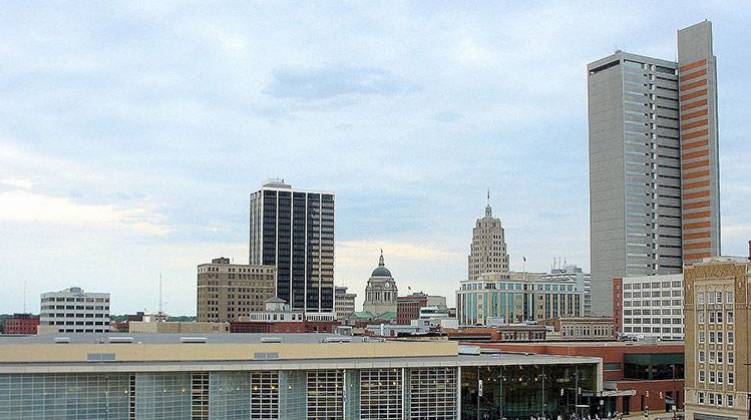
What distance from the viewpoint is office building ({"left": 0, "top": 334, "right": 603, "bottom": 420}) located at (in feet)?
299

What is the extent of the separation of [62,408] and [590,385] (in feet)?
218

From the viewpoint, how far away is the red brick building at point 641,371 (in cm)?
13000

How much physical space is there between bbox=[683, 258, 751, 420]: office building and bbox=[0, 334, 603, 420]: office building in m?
16.1

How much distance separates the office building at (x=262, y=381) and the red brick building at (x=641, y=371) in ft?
57.4

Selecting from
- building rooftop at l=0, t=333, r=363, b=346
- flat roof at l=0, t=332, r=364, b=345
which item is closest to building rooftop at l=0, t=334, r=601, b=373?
building rooftop at l=0, t=333, r=363, b=346

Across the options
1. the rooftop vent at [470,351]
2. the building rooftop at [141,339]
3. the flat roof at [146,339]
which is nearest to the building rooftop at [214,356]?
the building rooftop at [141,339]

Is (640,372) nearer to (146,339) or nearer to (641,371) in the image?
(641,371)

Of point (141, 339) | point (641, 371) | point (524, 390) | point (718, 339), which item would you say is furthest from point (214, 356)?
point (641, 371)

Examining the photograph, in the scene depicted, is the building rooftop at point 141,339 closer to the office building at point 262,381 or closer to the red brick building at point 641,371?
the office building at point 262,381

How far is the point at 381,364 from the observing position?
10206cm

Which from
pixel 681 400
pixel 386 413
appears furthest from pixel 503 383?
pixel 681 400

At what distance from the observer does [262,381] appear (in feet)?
323

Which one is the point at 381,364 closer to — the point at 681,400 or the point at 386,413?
the point at 386,413

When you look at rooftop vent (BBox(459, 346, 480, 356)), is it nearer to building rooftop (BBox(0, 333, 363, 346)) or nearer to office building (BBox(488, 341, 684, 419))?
building rooftop (BBox(0, 333, 363, 346))
